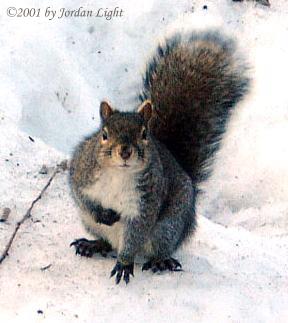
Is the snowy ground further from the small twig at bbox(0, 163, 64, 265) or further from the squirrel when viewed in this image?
the squirrel

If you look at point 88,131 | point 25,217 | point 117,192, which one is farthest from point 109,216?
point 88,131

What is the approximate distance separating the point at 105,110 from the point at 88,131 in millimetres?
1794

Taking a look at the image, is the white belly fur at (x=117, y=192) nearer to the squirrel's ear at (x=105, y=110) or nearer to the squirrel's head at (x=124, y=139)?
the squirrel's head at (x=124, y=139)

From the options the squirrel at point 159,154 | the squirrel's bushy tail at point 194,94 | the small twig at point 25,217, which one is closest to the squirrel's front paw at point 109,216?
the squirrel at point 159,154

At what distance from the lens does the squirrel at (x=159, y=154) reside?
313 cm

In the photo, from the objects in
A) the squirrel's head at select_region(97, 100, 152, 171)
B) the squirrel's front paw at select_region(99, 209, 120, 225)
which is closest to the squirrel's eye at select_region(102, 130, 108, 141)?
the squirrel's head at select_region(97, 100, 152, 171)

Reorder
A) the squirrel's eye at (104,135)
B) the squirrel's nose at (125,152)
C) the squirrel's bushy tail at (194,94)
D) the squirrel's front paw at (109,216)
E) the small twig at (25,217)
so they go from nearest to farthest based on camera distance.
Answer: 1. the squirrel's nose at (125,152)
2. the squirrel's eye at (104,135)
3. the squirrel's front paw at (109,216)
4. the small twig at (25,217)
5. the squirrel's bushy tail at (194,94)

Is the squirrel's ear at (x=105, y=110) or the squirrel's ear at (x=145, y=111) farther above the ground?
the squirrel's ear at (x=145, y=111)

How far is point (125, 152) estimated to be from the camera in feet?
9.77

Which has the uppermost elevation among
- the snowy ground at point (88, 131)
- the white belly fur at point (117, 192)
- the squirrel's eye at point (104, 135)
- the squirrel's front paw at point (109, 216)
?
the squirrel's eye at point (104, 135)

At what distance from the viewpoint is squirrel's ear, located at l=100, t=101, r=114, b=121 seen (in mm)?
3176

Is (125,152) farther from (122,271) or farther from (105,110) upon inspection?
(122,271)

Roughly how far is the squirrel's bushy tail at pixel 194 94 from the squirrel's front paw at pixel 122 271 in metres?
0.67

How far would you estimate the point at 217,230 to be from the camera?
4211 millimetres
